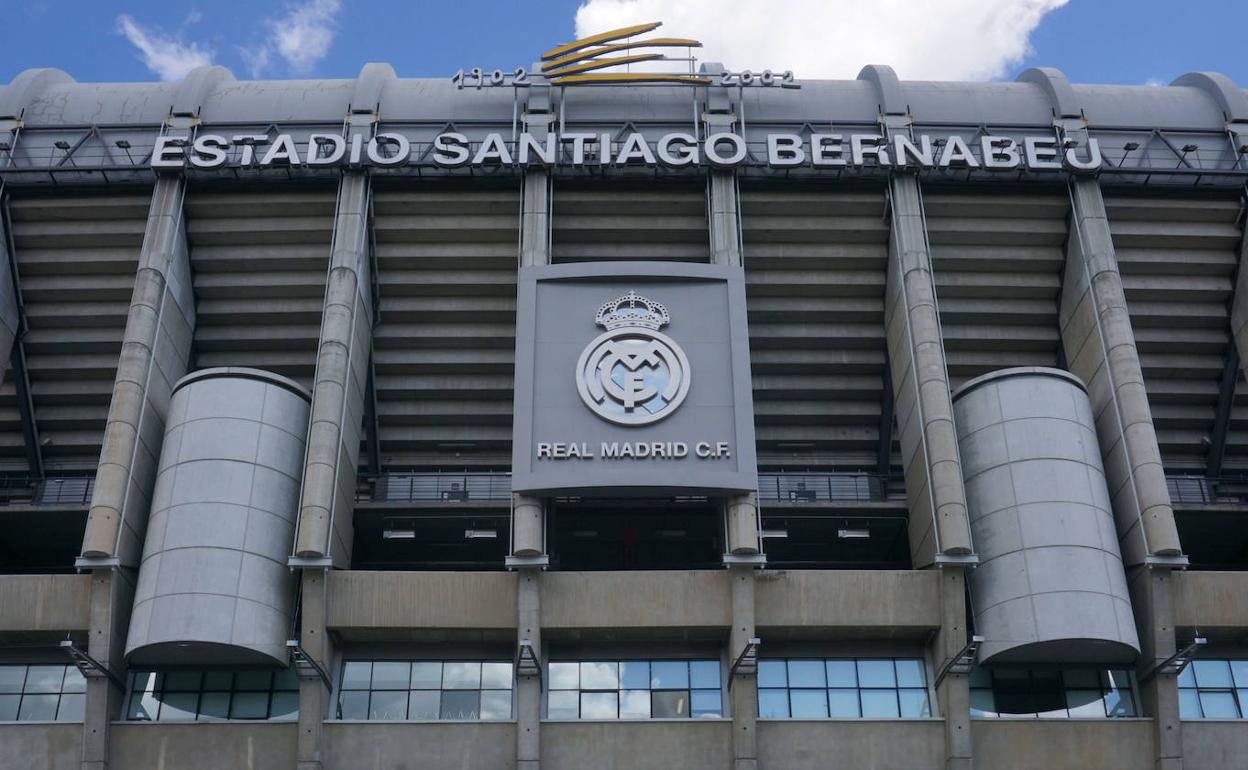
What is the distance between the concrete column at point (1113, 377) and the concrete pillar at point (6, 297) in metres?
36.7

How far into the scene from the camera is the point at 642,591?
38.2 meters

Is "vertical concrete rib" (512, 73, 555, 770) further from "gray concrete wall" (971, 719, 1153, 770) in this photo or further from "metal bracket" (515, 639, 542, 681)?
"gray concrete wall" (971, 719, 1153, 770)

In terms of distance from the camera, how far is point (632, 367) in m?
41.1

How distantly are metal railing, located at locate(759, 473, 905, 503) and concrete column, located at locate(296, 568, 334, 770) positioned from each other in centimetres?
1572

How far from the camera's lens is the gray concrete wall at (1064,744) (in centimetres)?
3700

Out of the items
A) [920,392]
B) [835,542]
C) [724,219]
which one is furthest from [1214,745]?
[724,219]

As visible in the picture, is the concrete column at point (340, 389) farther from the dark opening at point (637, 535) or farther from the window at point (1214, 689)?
the window at point (1214, 689)

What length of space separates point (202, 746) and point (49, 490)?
46.4ft

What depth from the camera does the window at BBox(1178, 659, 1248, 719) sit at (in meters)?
39.4

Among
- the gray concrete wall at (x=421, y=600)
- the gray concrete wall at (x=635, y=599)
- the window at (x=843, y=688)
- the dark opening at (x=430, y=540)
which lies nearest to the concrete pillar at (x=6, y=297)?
the dark opening at (x=430, y=540)

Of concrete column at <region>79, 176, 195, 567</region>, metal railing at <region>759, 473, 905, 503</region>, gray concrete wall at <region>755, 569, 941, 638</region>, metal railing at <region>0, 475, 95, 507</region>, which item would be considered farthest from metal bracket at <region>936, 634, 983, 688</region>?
metal railing at <region>0, 475, 95, 507</region>

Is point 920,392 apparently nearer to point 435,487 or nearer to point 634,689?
point 634,689

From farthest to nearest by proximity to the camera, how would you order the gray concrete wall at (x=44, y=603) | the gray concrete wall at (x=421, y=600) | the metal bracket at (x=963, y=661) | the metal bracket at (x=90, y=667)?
the gray concrete wall at (x=421, y=600)
the gray concrete wall at (x=44, y=603)
the metal bracket at (x=963, y=661)
the metal bracket at (x=90, y=667)

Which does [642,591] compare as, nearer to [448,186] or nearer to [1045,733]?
[1045,733]
